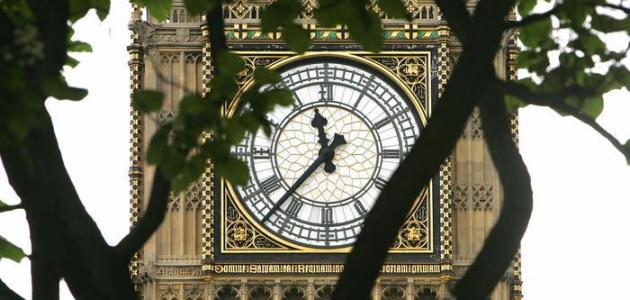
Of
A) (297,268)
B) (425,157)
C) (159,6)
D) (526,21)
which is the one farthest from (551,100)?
(297,268)

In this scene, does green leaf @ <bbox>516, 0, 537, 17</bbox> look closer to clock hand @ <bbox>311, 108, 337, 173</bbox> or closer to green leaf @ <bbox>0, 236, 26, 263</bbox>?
green leaf @ <bbox>0, 236, 26, 263</bbox>

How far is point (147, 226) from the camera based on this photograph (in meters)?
7.04

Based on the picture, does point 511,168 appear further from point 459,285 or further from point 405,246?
point 405,246

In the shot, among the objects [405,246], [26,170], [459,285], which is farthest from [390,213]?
[405,246]

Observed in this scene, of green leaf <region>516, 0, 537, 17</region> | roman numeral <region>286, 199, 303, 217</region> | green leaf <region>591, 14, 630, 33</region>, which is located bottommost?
green leaf <region>591, 14, 630, 33</region>

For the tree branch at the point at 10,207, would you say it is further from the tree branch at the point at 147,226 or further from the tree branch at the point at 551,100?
the tree branch at the point at 551,100

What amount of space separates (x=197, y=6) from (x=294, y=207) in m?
22.3

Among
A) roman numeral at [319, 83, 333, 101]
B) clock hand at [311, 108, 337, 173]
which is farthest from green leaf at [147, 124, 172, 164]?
roman numeral at [319, 83, 333, 101]

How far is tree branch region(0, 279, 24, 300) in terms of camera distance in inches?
287

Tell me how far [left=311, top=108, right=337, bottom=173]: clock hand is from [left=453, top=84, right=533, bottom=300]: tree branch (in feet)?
72.7

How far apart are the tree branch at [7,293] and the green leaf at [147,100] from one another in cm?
90

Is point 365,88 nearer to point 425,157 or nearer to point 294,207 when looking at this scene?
point 294,207

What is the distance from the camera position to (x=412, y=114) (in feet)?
96.6

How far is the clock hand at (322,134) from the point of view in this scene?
96.6 feet
